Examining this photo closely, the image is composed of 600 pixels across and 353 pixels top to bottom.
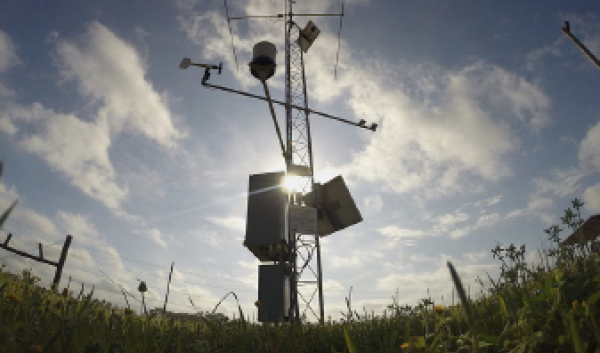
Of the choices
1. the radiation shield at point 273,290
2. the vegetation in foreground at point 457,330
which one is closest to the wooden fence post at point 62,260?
the radiation shield at point 273,290

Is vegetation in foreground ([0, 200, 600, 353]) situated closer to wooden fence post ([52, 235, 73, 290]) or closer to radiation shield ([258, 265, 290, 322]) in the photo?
radiation shield ([258, 265, 290, 322])

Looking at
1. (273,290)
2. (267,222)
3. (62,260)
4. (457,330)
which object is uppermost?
(62,260)

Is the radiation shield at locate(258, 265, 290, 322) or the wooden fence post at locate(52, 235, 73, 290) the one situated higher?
the wooden fence post at locate(52, 235, 73, 290)

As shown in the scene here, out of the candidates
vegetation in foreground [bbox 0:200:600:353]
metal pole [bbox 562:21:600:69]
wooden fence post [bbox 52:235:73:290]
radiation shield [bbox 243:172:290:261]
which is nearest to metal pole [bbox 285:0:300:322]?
radiation shield [bbox 243:172:290:261]

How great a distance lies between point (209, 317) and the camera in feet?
12.9

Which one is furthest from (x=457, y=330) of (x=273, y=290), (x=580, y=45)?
(x=580, y=45)

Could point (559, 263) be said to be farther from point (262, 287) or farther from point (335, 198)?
point (262, 287)

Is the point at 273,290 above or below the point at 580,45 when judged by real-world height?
below

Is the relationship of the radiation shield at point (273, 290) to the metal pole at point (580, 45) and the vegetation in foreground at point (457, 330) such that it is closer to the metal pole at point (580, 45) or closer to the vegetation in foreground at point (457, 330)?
the vegetation in foreground at point (457, 330)

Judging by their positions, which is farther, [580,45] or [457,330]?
[580,45]

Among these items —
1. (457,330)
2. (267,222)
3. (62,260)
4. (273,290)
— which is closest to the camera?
(457,330)

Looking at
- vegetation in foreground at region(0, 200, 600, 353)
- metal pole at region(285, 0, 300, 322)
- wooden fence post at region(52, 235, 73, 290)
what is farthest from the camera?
wooden fence post at region(52, 235, 73, 290)

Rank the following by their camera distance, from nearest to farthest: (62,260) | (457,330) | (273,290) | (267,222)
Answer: (457,330), (273,290), (267,222), (62,260)

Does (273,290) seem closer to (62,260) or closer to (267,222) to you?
(267,222)
